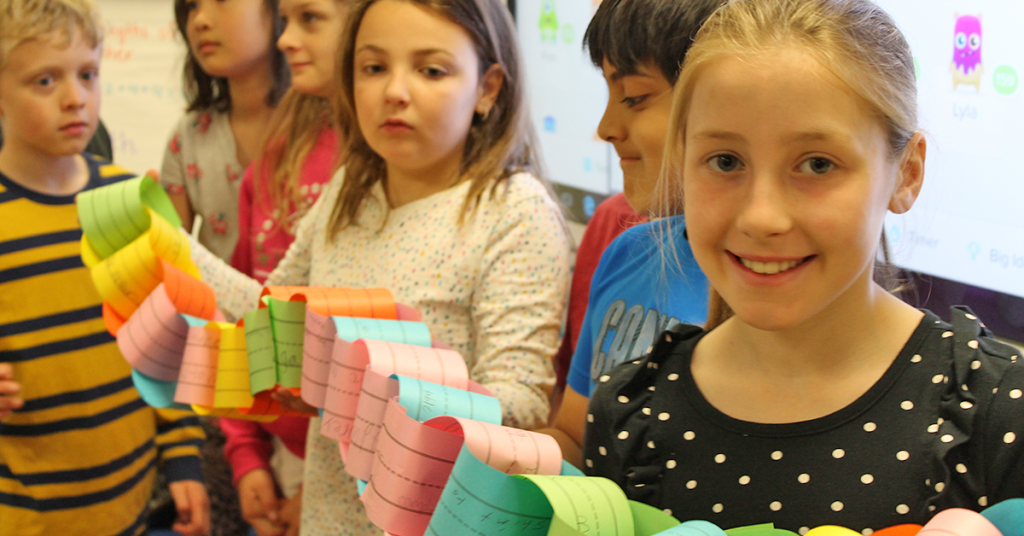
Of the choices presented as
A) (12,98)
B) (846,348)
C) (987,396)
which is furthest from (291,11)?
(987,396)

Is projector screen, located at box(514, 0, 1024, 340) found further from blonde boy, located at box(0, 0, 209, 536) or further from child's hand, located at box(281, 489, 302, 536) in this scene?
blonde boy, located at box(0, 0, 209, 536)

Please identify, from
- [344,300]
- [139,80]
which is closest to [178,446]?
[344,300]

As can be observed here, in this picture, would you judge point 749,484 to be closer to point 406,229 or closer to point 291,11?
point 406,229

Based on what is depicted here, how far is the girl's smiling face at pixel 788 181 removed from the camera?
1.99 ft

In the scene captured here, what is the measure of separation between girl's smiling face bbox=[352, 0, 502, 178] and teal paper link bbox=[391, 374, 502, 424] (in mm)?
487

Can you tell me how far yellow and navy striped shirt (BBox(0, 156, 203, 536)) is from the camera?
1476mm

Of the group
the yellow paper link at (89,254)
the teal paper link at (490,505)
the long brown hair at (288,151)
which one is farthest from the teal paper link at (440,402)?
the long brown hair at (288,151)

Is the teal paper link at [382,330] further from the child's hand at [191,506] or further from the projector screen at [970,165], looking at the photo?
the child's hand at [191,506]

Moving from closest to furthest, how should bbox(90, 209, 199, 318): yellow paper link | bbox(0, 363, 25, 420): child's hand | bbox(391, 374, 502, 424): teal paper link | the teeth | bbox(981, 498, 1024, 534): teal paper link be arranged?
bbox(981, 498, 1024, 534): teal paper link, the teeth, bbox(391, 374, 502, 424): teal paper link, bbox(90, 209, 199, 318): yellow paper link, bbox(0, 363, 25, 420): child's hand

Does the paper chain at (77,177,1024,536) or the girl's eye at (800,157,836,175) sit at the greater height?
the girl's eye at (800,157,836,175)

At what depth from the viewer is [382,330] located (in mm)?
984

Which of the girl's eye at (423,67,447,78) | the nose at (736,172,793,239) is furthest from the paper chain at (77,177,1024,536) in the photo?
the girl's eye at (423,67,447,78)

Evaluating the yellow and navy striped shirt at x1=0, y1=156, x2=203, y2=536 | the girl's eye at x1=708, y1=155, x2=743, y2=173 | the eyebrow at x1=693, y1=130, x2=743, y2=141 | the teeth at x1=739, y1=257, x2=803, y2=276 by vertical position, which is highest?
the eyebrow at x1=693, y1=130, x2=743, y2=141

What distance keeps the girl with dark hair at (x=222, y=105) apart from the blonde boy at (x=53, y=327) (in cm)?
24
